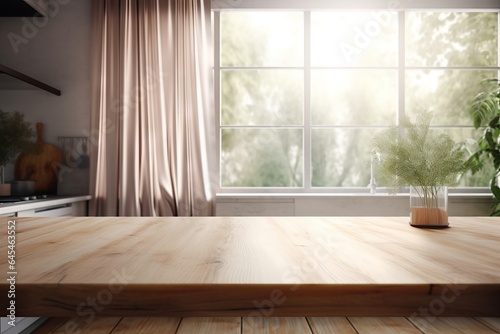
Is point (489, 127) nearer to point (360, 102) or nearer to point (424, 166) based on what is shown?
point (424, 166)

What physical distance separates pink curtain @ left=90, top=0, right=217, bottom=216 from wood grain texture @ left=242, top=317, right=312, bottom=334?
2340 millimetres

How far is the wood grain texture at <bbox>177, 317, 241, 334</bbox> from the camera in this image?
917 millimetres

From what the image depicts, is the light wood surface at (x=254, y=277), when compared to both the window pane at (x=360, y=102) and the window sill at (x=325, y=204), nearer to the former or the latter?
the window sill at (x=325, y=204)

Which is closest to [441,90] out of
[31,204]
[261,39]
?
[261,39]

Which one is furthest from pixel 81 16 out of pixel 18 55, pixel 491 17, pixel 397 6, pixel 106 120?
pixel 491 17

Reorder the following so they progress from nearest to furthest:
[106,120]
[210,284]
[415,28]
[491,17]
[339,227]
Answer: [210,284], [339,227], [106,120], [491,17], [415,28]

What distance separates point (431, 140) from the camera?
1380 mm

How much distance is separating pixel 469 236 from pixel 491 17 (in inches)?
158

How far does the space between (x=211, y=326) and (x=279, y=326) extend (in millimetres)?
158

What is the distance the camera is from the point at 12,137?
121 inches

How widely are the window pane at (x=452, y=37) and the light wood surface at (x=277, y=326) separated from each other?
3.82 metres

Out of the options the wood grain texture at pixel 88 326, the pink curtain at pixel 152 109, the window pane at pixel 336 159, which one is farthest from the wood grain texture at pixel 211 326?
the window pane at pixel 336 159

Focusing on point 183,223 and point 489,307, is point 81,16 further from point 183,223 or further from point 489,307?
point 489,307

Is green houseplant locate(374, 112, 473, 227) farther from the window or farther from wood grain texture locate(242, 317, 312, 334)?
the window
